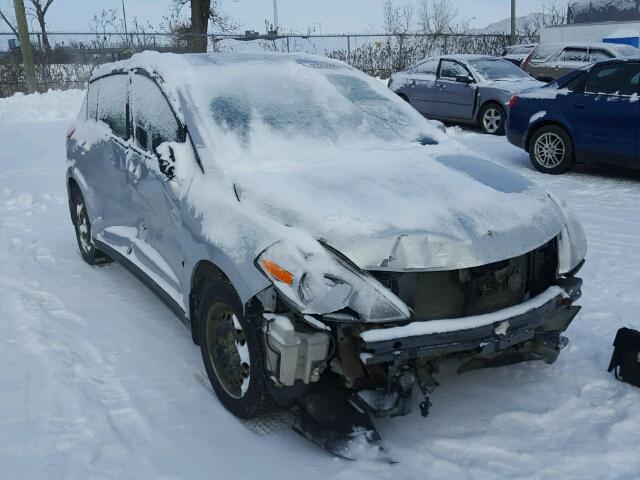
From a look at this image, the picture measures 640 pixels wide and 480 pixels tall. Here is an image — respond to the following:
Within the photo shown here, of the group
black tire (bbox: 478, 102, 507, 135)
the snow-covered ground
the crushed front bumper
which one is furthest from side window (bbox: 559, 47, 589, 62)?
the crushed front bumper

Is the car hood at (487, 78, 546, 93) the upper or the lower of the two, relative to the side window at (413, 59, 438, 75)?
lower

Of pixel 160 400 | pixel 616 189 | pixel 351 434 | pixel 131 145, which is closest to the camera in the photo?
pixel 351 434

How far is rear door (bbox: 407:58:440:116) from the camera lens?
46.8 ft

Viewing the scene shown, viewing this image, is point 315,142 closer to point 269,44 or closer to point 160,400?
point 160,400

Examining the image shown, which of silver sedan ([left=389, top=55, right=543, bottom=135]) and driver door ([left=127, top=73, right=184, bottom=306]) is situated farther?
silver sedan ([left=389, top=55, right=543, bottom=135])

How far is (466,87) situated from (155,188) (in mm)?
10517

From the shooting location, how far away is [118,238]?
500cm

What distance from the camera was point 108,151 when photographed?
5145 mm

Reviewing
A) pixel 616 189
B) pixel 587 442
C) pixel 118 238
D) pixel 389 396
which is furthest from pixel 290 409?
pixel 616 189

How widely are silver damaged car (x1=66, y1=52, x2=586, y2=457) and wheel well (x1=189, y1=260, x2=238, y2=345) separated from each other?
1cm

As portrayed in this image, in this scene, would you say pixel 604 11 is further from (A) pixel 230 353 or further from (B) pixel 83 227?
(A) pixel 230 353

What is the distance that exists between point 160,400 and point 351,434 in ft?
3.84

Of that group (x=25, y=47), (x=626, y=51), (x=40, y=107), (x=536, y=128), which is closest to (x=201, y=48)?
(x=25, y=47)

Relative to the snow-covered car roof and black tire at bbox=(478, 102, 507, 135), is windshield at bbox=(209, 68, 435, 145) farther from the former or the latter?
black tire at bbox=(478, 102, 507, 135)
